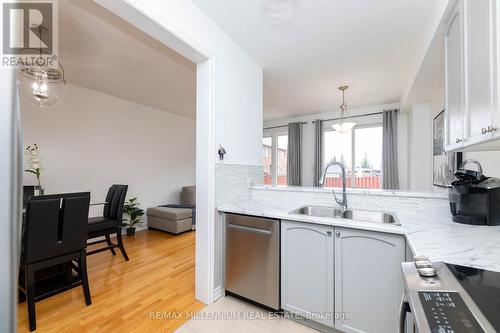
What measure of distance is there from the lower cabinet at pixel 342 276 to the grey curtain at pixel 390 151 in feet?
12.1

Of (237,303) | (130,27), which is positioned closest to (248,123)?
(130,27)

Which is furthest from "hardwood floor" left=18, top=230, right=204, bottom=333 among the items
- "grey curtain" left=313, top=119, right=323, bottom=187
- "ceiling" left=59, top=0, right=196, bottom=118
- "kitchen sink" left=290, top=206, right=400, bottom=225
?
"grey curtain" left=313, top=119, right=323, bottom=187

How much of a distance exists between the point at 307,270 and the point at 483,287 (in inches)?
42.4

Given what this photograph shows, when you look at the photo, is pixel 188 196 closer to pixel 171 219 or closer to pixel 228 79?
pixel 171 219

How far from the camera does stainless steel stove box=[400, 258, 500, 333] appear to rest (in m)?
0.54

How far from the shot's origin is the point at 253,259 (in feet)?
6.14

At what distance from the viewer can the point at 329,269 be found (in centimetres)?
156

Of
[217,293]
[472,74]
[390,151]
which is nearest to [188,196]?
[217,293]

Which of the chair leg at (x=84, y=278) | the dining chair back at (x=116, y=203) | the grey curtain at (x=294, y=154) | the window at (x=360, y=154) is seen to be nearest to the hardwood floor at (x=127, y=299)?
the chair leg at (x=84, y=278)

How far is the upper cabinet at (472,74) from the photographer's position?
2.99 ft

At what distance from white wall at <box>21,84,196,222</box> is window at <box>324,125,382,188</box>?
3780 millimetres

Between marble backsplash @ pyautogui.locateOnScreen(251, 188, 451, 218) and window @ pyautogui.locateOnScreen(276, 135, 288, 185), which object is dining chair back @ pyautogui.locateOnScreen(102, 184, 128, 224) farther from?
window @ pyautogui.locateOnScreen(276, 135, 288, 185)

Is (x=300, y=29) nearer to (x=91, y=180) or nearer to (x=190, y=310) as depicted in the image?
(x=190, y=310)

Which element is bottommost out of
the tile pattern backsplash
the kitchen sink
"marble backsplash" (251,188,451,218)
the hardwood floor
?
the hardwood floor
